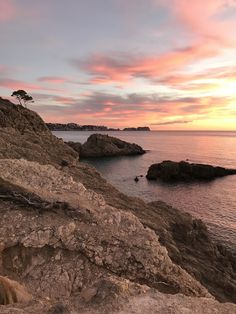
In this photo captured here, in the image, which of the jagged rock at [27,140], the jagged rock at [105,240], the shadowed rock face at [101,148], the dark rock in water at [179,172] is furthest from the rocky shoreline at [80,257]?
the shadowed rock face at [101,148]

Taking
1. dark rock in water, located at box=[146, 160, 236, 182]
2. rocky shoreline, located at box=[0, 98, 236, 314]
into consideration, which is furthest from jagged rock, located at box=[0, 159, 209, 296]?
dark rock in water, located at box=[146, 160, 236, 182]

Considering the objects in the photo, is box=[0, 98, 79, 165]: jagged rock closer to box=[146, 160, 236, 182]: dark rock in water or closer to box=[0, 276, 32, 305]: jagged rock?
box=[0, 276, 32, 305]: jagged rock

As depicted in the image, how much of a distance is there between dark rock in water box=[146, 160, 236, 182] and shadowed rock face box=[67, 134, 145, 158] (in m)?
55.0

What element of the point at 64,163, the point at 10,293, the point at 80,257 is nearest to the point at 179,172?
the point at 64,163

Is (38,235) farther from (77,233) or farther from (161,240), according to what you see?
(161,240)

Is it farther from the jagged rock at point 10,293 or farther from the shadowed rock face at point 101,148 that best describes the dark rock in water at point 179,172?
the jagged rock at point 10,293

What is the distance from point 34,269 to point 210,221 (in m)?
41.4

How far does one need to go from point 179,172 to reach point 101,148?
6195 cm

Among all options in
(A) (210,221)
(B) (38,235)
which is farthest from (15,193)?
(A) (210,221)

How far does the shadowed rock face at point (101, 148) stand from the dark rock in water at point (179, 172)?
55.0 metres

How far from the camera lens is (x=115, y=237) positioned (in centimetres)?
1981

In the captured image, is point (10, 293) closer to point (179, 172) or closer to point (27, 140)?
point (27, 140)

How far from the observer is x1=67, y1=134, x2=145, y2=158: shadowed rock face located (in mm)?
148050

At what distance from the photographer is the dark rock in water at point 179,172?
93.2m
